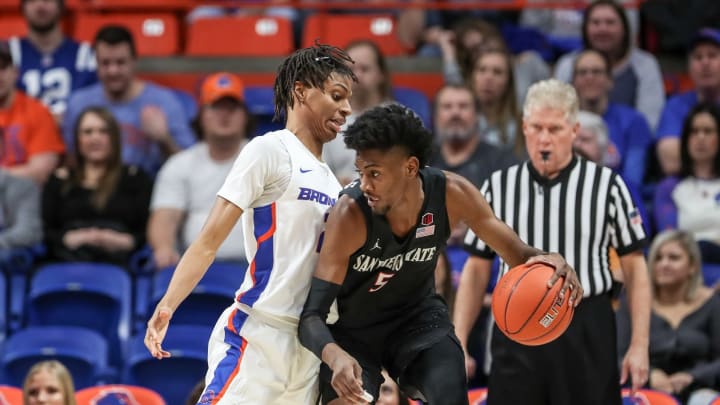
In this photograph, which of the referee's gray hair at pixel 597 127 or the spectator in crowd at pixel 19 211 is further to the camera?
the spectator in crowd at pixel 19 211

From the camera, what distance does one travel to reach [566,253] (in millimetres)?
5215

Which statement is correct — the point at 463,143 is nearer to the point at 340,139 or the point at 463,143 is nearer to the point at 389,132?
the point at 340,139

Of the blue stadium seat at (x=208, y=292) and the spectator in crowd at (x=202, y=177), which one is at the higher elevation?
the spectator in crowd at (x=202, y=177)

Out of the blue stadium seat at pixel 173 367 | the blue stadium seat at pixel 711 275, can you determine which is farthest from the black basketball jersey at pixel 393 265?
the blue stadium seat at pixel 711 275

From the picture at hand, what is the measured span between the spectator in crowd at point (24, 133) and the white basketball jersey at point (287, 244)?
4.15 m

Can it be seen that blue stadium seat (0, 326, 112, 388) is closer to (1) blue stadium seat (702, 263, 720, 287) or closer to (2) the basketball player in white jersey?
(2) the basketball player in white jersey

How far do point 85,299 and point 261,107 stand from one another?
1983 mm

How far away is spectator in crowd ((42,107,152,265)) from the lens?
25.0 ft

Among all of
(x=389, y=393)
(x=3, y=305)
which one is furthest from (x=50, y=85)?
(x=389, y=393)

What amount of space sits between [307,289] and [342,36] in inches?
206

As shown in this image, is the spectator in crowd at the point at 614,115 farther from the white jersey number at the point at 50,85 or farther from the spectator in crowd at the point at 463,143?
the white jersey number at the point at 50,85

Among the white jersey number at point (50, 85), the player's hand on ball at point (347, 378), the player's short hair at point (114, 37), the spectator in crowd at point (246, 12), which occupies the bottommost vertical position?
the player's hand on ball at point (347, 378)

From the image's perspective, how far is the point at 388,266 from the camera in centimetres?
434

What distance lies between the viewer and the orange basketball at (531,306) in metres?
4.40
